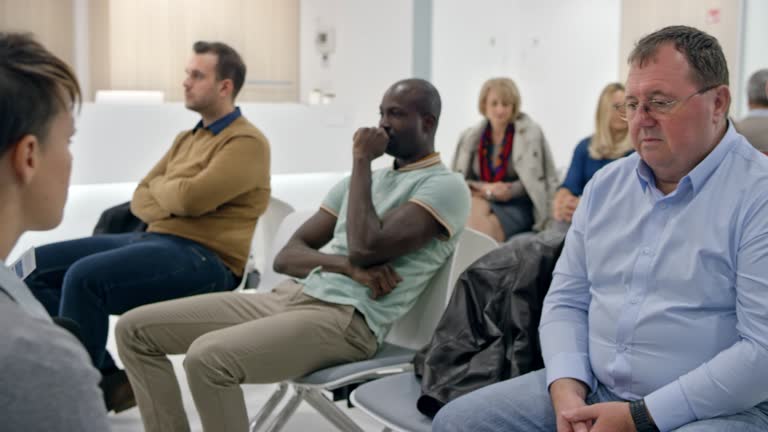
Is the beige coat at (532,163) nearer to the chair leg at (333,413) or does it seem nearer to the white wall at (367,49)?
the white wall at (367,49)

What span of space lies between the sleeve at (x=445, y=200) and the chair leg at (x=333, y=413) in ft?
2.06

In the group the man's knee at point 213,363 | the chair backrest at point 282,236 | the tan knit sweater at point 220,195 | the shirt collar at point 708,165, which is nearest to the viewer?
the shirt collar at point 708,165

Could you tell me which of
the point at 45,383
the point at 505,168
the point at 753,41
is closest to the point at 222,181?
the point at 505,168

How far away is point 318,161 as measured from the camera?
6660 mm

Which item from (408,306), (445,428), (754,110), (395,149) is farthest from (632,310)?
(754,110)

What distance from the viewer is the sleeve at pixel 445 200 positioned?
8.58 ft

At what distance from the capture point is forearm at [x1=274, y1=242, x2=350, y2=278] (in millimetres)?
2711

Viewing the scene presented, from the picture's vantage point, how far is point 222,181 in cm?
337

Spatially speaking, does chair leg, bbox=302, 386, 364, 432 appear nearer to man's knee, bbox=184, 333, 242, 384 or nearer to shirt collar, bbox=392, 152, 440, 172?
man's knee, bbox=184, 333, 242, 384

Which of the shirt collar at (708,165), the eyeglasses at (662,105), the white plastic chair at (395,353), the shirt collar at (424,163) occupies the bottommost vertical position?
the white plastic chair at (395,353)

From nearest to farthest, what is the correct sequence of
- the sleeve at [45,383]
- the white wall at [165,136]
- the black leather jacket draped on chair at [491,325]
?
the sleeve at [45,383] < the black leather jacket draped on chair at [491,325] < the white wall at [165,136]

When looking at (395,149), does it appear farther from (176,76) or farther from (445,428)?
(176,76)

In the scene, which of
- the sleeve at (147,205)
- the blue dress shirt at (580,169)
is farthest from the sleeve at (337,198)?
the blue dress shirt at (580,169)

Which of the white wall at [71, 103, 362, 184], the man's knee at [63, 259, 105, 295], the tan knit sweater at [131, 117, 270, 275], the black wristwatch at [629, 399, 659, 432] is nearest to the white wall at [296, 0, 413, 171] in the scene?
the white wall at [71, 103, 362, 184]
